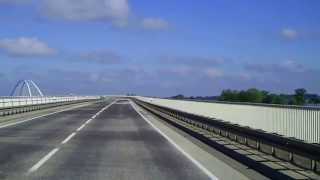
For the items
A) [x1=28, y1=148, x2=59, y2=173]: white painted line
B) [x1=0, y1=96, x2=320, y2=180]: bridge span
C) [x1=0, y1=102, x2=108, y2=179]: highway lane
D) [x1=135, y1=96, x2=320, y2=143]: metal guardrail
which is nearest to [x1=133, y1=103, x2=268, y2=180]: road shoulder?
[x1=0, y1=96, x2=320, y2=180]: bridge span

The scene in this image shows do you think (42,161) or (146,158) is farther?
(146,158)

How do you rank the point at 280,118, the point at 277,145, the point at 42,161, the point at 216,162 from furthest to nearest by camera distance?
the point at 280,118 < the point at 216,162 < the point at 42,161 < the point at 277,145

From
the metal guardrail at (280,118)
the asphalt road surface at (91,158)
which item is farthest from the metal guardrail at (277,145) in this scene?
the asphalt road surface at (91,158)

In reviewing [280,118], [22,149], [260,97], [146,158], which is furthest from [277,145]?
[260,97]

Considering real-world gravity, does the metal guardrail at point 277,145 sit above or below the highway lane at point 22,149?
above

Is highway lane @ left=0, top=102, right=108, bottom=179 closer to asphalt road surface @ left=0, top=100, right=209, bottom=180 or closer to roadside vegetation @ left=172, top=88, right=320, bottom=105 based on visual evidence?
asphalt road surface @ left=0, top=100, right=209, bottom=180

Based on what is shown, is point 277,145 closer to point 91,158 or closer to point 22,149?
point 91,158

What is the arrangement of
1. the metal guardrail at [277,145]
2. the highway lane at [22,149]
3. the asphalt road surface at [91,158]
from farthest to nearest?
the highway lane at [22,149], the asphalt road surface at [91,158], the metal guardrail at [277,145]

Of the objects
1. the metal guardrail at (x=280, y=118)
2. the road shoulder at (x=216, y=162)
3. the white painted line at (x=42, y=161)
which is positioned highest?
the metal guardrail at (x=280, y=118)

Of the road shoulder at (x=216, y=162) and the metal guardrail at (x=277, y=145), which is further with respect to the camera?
the road shoulder at (x=216, y=162)

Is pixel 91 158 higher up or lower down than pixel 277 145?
lower down

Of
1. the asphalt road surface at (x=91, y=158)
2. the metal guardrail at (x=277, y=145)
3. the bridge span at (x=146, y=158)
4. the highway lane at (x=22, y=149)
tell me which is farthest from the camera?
the highway lane at (x=22, y=149)

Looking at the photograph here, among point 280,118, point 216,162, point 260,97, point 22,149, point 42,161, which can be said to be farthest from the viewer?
point 260,97

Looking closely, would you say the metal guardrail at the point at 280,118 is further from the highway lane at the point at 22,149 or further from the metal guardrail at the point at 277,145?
the highway lane at the point at 22,149
